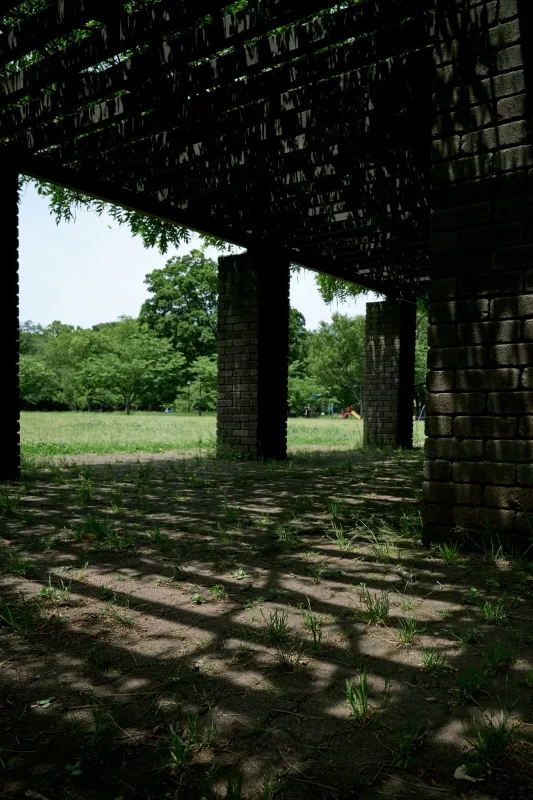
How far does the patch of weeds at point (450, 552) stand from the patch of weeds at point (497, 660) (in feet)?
4.48

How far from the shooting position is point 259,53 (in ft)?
15.8

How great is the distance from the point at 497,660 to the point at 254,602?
3.93 ft

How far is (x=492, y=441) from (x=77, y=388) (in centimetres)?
4173

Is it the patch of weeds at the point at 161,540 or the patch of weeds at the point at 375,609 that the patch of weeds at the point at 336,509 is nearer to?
the patch of weeds at the point at 161,540

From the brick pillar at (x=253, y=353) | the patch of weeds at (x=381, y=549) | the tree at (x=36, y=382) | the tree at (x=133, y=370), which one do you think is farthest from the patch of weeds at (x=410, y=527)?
the tree at (x=36, y=382)

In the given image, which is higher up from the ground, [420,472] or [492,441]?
[492,441]

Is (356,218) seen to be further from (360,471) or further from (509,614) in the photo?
(509,614)

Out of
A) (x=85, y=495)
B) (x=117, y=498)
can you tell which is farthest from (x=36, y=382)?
(x=117, y=498)

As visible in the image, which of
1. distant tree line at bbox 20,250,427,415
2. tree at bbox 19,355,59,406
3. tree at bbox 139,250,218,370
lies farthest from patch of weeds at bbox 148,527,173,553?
tree at bbox 139,250,218,370

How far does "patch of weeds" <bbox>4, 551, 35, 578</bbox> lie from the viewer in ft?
10.7

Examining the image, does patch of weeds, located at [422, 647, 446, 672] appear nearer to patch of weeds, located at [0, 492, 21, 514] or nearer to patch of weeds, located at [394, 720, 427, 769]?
patch of weeds, located at [394, 720, 427, 769]

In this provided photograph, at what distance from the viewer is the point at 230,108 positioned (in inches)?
220

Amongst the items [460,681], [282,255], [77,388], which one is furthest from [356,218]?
[77,388]

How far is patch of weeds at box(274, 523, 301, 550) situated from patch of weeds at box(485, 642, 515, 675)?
185 cm
